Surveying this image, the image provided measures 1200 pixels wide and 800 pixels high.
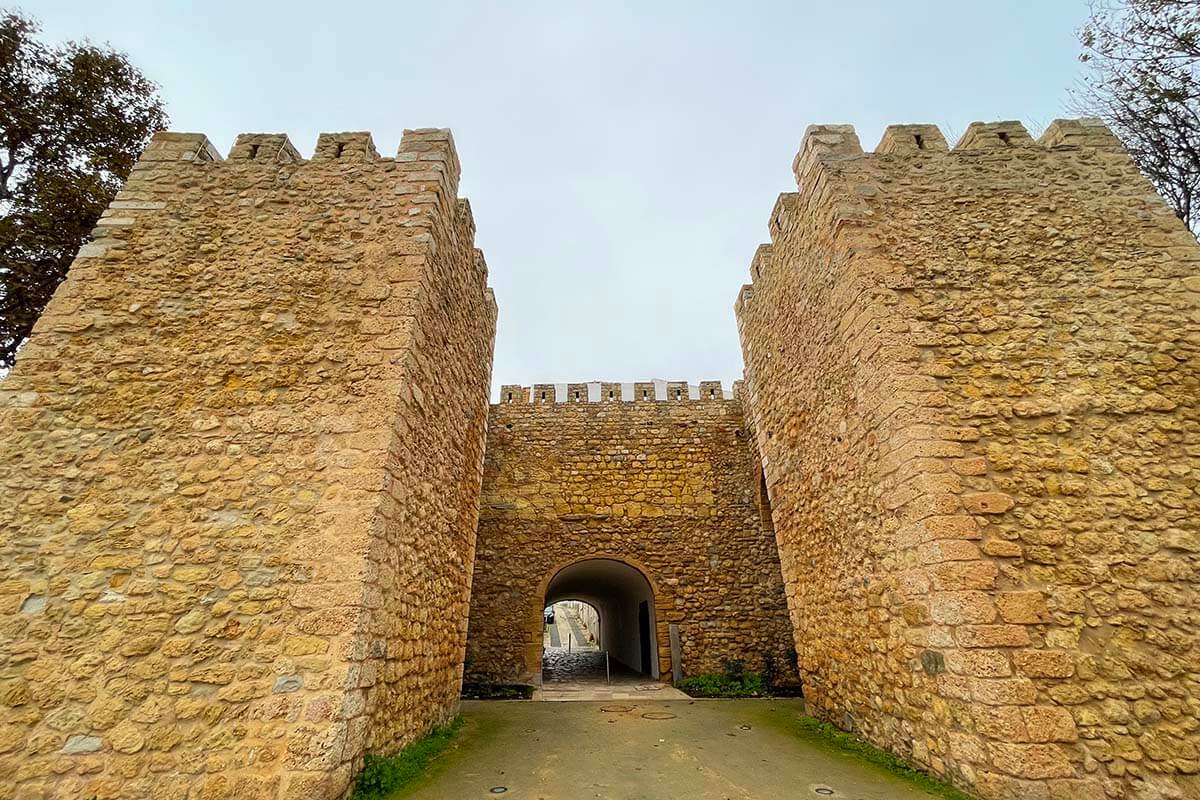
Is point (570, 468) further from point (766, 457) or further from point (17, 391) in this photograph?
point (17, 391)

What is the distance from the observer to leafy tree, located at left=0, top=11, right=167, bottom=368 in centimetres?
690

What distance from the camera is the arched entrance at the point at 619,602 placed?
9891mm

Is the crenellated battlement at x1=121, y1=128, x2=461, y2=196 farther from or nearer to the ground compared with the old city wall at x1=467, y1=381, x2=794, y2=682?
farther from the ground

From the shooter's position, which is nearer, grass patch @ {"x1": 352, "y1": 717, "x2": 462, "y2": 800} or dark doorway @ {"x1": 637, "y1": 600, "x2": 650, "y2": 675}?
grass patch @ {"x1": 352, "y1": 717, "x2": 462, "y2": 800}

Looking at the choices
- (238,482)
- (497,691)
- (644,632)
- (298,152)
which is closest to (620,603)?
(644,632)

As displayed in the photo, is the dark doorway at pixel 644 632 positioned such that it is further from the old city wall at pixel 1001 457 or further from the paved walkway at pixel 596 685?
the old city wall at pixel 1001 457

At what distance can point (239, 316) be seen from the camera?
14.3ft

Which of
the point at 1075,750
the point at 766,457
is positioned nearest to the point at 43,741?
the point at 1075,750

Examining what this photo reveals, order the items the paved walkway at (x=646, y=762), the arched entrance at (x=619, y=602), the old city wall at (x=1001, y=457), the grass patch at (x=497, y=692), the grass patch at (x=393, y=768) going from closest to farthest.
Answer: the old city wall at (x=1001, y=457), the grass patch at (x=393, y=768), the paved walkway at (x=646, y=762), the grass patch at (x=497, y=692), the arched entrance at (x=619, y=602)

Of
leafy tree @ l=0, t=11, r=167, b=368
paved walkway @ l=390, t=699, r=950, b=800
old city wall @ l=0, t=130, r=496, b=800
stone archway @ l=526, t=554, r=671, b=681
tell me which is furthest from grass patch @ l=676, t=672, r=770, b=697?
leafy tree @ l=0, t=11, r=167, b=368

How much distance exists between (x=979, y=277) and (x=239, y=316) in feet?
21.9

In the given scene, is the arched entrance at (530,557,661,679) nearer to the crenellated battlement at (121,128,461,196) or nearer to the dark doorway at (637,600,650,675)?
the dark doorway at (637,600,650,675)

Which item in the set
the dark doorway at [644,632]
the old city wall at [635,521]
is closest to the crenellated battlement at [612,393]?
the old city wall at [635,521]

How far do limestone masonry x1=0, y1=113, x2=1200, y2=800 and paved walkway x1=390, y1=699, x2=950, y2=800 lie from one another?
47 cm
